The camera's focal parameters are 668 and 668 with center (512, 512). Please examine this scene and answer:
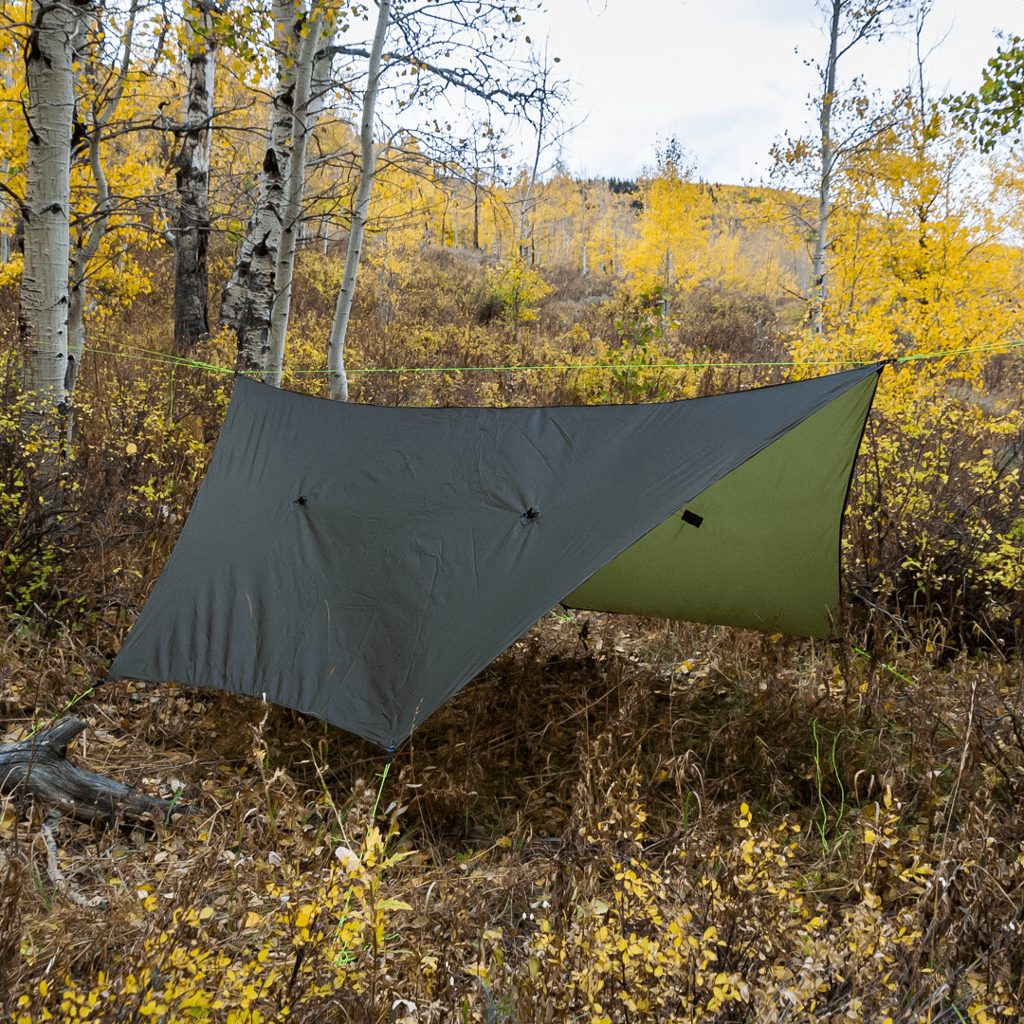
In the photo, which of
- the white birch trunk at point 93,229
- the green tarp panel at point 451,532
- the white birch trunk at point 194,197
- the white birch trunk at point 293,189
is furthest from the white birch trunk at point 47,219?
the white birch trunk at point 194,197

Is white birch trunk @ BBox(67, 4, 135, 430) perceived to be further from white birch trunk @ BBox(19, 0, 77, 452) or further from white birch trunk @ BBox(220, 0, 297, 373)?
white birch trunk @ BBox(220, 0, 297, 373)

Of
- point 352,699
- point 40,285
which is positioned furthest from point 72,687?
point 40,285

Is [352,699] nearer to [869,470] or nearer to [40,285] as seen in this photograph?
[40,285]

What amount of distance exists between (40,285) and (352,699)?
2.98 metres

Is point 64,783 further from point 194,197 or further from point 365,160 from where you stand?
point 194,197

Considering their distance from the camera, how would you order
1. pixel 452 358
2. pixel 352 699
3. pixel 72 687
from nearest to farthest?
pixel 352 699 < pixel 72 687 < pixel 452 358

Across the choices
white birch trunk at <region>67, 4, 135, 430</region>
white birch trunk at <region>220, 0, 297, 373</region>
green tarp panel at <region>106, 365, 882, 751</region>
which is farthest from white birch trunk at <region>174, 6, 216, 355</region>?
green tarp panel at <region>106, 365, 882, 751</region>

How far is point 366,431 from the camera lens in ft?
10.5

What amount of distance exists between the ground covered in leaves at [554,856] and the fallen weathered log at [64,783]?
0.08 m

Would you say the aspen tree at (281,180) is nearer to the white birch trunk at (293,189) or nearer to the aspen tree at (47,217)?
the white birch trunk at (293,189)

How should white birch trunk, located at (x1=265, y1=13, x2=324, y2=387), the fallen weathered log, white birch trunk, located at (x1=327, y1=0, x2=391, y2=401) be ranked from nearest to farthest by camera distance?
the fallen weathered log < white birch trunk, located at (x1=265, y1=13, x2=324, y2=387) < white birch trunk, located at (x1=327, y1=0, x2=391, y2=401)

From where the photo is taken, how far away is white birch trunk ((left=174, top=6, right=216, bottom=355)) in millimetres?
7273

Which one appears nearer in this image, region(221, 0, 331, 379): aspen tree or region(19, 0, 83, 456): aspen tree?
region(19, 0, 83, 456): aspen tree

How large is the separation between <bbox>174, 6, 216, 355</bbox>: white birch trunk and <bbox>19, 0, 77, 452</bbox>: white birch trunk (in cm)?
253
